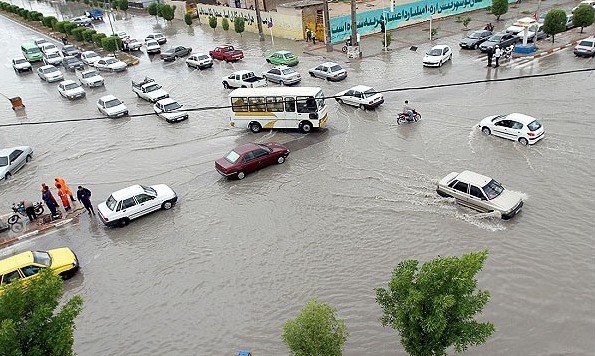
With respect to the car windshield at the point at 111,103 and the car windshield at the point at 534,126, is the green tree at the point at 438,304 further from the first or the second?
the car windshield at the point at 111,103

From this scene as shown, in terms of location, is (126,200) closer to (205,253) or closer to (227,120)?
(205,253)

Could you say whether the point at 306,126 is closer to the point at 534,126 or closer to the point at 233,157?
the point at 233,157

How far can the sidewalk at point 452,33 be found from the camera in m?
37.8

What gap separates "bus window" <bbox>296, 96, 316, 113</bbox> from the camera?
25.0m

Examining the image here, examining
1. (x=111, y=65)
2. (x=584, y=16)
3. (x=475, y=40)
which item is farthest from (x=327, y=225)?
(x=111, y=65)

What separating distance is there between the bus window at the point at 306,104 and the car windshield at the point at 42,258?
1371cm

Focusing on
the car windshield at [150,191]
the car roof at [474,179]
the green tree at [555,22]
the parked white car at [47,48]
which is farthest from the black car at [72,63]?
the green tree at [555,22]

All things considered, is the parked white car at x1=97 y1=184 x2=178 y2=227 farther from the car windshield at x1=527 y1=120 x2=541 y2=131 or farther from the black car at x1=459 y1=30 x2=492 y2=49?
the black car at x1=459 y1=30 x2=492 y2=49

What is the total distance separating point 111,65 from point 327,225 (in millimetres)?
32345

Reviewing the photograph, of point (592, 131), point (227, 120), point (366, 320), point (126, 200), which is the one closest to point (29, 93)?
point (227, 120)

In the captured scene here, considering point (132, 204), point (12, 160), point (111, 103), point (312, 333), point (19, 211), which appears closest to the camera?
point (312, 333)

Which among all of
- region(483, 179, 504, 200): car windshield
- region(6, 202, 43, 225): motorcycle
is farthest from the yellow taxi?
region(483, 179, 504, 200): car windshield

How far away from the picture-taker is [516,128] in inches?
861

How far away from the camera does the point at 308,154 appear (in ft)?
77.6
